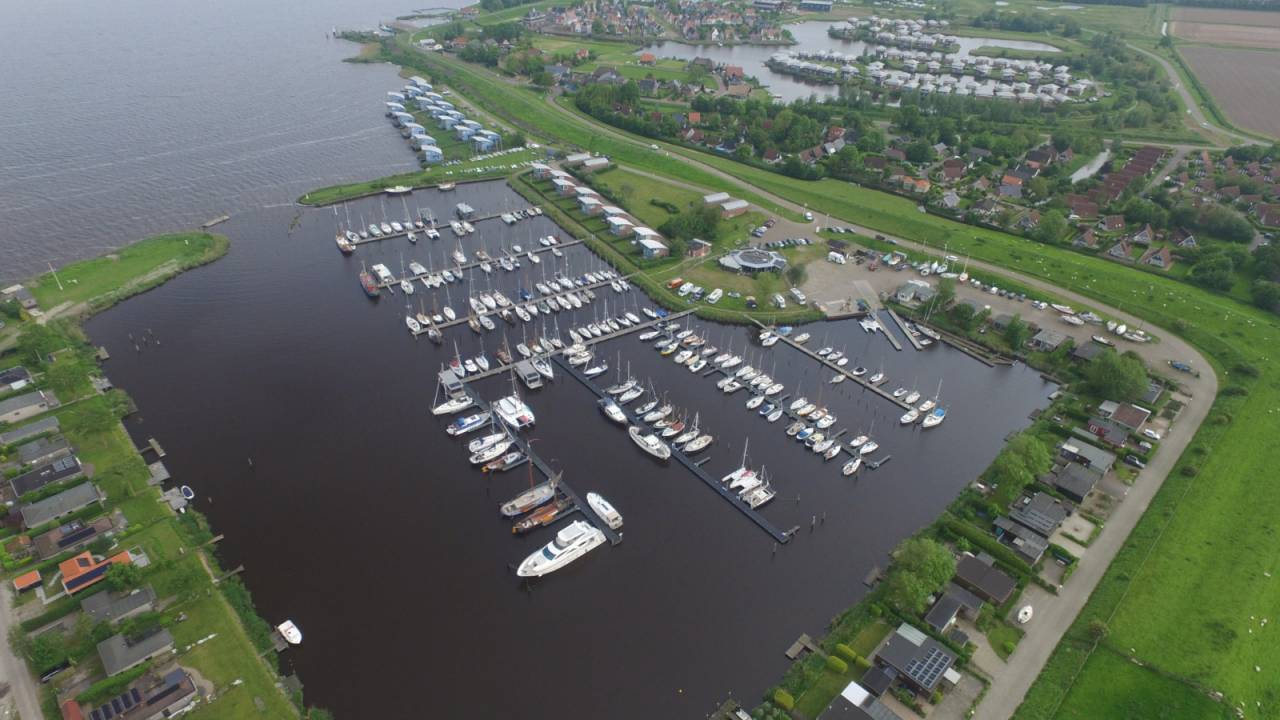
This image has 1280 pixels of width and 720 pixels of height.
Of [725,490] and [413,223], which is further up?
[413,223]

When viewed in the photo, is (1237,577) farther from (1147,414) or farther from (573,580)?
(573,580)

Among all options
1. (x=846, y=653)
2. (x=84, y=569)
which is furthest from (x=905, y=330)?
(x=84, y=569)

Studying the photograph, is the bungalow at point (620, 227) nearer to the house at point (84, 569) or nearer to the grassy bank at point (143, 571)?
the grassy bank at point (143, 571)

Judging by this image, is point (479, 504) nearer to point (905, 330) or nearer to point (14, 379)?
point (14, 379)

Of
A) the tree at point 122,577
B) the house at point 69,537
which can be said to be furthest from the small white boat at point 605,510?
the house at point 69,537

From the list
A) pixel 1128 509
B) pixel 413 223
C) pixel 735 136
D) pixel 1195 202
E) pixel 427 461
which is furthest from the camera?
pixel 735 136

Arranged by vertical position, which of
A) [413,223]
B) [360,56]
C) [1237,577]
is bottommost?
[1237,577]

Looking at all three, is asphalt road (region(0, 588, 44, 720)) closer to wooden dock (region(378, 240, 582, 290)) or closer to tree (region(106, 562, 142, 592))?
tree (region(106, 562, 142, 592))

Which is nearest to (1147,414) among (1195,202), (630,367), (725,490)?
(725,490)
